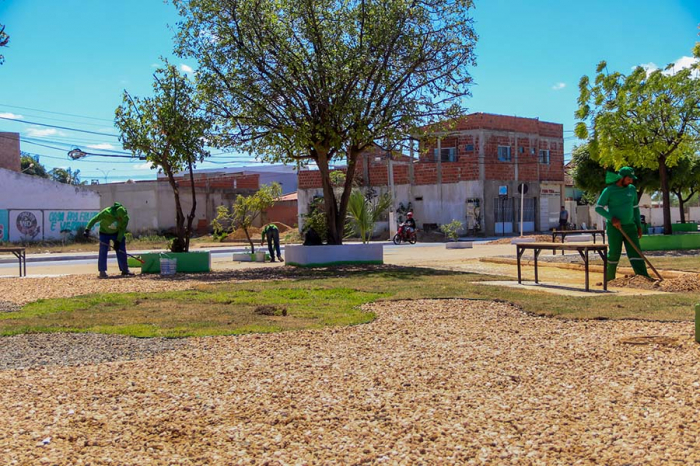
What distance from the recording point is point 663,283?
38.9ft

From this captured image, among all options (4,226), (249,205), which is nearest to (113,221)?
(249,205)

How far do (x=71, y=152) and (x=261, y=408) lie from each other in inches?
1653

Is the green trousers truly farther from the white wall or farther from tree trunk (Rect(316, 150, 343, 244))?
the white wall

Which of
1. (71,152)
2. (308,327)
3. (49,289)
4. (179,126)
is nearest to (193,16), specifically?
(179,126)

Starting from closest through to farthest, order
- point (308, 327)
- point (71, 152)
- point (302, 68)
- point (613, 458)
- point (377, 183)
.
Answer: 1. point (613, 458)
2. point (308, 327)
3. point (302, 68)
4. point (71, 152)
5. point (377, 183)

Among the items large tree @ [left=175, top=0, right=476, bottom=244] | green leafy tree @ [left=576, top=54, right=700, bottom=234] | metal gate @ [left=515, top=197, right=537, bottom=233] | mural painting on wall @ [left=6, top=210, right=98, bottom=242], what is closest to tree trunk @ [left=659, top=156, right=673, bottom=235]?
green leafy tree @ [left=576, top=54, right=700, bottom=234]

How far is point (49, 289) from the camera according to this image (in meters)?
13.1

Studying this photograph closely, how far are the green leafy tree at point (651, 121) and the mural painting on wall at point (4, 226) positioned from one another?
30846 millimetres

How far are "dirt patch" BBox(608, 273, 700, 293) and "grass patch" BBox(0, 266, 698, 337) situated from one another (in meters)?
0.89

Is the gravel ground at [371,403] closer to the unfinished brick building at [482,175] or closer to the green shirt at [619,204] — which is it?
the green shirt at [619,204]

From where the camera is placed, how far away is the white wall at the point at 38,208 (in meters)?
40.3

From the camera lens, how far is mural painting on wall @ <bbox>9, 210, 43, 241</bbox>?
40375 mm

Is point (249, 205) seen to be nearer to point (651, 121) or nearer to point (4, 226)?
point (651, 121)

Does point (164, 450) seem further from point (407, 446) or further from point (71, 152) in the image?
point (71, 152)
